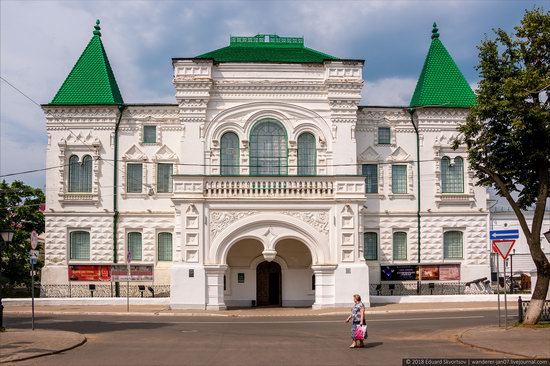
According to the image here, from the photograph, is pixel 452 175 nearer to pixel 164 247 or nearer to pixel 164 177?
pixel 164 177

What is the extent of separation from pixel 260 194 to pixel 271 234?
1.93 m

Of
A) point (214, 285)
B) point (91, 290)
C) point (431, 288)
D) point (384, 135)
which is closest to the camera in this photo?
point (214, 285)

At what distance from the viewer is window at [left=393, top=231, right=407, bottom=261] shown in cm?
3700

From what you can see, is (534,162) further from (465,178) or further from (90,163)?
(90,163)

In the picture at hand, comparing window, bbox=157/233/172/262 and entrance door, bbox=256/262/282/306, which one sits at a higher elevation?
window, bbox=157/233/172/262

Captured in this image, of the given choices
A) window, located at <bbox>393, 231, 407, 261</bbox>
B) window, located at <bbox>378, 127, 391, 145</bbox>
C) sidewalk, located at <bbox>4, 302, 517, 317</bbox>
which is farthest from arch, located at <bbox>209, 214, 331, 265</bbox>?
window, located at <bbox>378, 127, 391, 145</bbox>

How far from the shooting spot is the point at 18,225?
42.2m

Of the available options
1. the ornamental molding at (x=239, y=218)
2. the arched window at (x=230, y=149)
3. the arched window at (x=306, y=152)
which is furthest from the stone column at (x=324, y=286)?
the arched window at (x=230, y=149)

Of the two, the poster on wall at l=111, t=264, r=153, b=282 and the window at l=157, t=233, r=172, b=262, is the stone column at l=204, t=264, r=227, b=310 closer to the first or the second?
the window at l=157, t=233, r=172, b=262

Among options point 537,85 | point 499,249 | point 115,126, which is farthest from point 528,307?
point 115,126

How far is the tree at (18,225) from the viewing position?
1561 inches

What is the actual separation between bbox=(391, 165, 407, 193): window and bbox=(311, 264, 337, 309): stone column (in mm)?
7719

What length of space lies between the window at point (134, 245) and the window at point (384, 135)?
45.9 ft

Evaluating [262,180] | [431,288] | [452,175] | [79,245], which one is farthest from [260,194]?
[452,175]
